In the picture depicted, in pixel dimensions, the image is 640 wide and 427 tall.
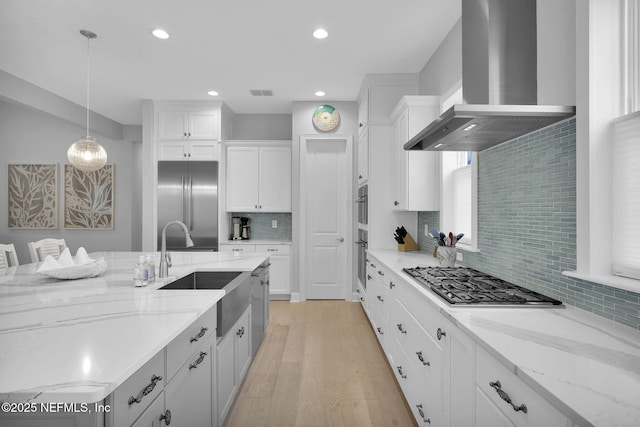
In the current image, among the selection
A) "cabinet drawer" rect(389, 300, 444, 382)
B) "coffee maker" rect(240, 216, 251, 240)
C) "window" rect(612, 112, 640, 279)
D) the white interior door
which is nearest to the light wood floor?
"cabinet drawer" rect(389, 300, 444, 382)

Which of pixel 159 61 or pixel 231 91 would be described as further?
pixel 231 91

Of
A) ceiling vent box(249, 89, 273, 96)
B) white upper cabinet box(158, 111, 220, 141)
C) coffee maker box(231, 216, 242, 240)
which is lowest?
coffee maker box(231, 216, 242, 240)

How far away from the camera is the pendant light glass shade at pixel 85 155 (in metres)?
3.30

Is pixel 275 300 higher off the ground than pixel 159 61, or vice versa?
pixel 159 61

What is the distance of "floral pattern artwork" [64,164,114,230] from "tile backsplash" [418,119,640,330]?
629 centimetres

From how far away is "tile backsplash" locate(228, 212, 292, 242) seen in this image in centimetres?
539

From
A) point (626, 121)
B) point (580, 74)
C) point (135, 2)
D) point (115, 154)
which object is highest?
point (135, 2)

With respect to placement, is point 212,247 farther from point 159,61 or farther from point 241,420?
point 241,420

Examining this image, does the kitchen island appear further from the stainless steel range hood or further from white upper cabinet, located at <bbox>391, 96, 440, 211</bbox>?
white upper cabinet, located at <bbox>391, 96, 440, 211</bbox>

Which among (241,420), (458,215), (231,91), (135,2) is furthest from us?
(231,91)

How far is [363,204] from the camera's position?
13.8 feet

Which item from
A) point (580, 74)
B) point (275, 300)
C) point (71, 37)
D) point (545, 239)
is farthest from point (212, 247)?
point (580, 74)

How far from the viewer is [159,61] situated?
141 inches

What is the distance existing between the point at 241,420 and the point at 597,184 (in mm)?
2282
